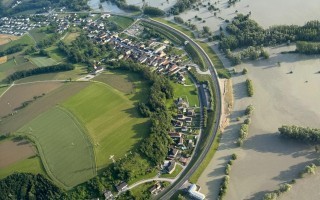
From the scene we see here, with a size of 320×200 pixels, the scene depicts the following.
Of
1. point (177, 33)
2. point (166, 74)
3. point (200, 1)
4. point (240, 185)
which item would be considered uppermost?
point (200, 1)

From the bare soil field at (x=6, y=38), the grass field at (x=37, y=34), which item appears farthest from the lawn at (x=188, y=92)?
the bare soil field at (x=6, y=38)

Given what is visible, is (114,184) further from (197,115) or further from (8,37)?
(8,37)

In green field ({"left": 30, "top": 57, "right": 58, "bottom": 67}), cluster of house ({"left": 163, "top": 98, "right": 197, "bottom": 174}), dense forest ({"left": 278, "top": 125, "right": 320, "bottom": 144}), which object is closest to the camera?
dense forest ({"left": 278, "top": 125, "right": 320, "bottom": 144})

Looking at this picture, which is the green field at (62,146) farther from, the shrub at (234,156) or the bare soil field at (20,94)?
the shrub at (234,156)

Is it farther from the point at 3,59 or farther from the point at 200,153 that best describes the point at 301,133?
the point at 3,59

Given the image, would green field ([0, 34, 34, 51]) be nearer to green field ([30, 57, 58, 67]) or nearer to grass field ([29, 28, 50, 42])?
grass field ([29, 28, 50, 42])

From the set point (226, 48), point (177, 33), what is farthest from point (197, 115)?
point (177, 33)

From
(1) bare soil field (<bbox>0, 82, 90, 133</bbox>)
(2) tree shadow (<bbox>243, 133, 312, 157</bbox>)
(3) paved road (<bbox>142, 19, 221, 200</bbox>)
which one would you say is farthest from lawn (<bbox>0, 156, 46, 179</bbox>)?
(2) tree shadow (<bbox>243, 133, 312, 157</bbox>)
